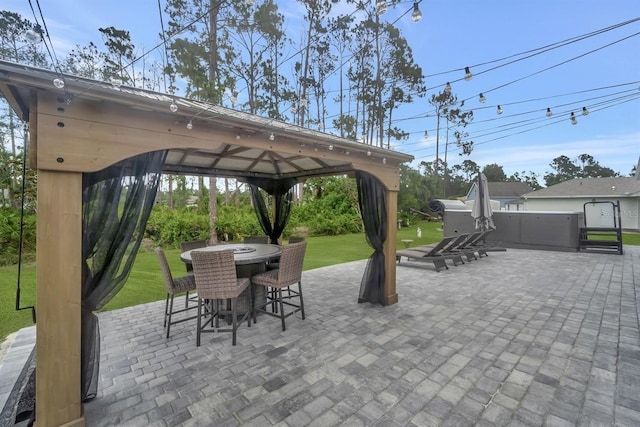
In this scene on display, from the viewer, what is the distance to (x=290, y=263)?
3.68m

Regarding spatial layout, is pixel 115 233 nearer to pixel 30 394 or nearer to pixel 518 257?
pixel 30 394

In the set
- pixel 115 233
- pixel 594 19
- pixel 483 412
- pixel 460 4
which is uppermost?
pixel 460 4

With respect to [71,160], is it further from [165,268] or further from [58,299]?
[165,268]

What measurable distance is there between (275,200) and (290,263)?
10.2 ft

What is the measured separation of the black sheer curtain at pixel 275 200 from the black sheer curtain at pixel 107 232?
12.6 feet

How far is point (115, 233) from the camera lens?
7.43 feet

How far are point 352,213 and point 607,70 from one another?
431 inches

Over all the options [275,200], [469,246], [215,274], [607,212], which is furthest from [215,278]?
[607,212]

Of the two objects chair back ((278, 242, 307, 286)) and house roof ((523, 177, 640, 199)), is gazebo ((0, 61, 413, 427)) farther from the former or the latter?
house roof ((523, 177, 640, 199))

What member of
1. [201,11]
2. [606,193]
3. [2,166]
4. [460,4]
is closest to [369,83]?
[201,11]

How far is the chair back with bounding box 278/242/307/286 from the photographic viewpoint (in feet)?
11.7

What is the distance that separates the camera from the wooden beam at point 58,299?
1868 millimetres

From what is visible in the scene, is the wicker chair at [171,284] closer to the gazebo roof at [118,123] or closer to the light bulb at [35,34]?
the gazebo roof at [118,123]

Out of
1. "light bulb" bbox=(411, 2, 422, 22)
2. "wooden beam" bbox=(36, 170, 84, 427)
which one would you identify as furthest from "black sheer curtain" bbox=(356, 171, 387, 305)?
"wooden beam" bbox=(36, 170, 84, 427)
